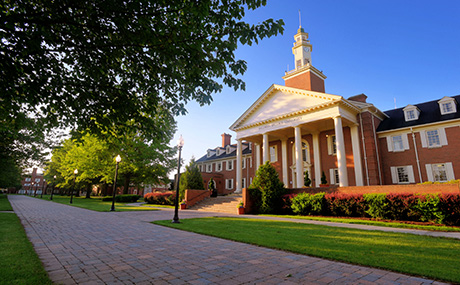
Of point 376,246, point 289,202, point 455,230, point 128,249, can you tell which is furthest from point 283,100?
point 128,249

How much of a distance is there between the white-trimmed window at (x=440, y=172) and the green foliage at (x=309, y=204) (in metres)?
12.6

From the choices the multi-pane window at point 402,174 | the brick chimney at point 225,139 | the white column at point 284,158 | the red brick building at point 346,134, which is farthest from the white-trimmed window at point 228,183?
the multi-pane window at point 402,174

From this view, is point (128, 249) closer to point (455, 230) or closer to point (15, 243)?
point (15, 243)

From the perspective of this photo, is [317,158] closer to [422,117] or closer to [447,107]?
[422,117]

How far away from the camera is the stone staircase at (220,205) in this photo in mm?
21114

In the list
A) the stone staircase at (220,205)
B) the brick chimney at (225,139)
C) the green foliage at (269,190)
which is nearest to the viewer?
the green foliage at (269,190)

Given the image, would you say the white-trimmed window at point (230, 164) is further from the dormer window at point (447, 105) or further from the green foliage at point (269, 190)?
the dormer window at point (447, 105)

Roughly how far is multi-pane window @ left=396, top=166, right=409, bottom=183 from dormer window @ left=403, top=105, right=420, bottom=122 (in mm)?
5183

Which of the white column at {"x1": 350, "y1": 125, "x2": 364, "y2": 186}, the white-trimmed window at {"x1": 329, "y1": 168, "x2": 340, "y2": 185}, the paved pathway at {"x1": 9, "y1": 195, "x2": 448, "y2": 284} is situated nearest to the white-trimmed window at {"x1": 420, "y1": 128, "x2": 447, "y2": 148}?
the white column at {"x1": 350, "y1": 125, "x2": 364, "y2": 186}

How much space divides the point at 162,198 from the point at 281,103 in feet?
58.7

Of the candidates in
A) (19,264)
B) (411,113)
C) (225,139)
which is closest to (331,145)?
(411,113)

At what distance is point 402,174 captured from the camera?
23672 mm

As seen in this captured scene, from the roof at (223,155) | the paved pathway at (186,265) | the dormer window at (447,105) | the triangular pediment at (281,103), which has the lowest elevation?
the paved pathway at (186,265)

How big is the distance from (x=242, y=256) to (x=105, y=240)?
429cm
